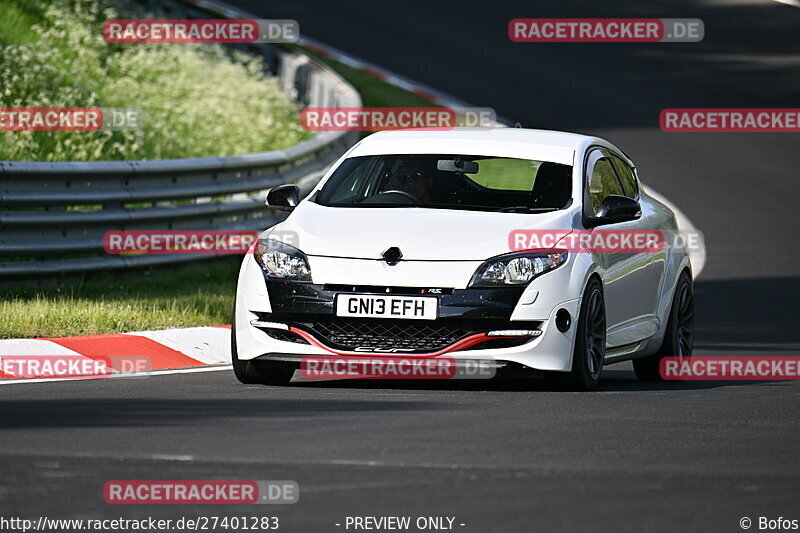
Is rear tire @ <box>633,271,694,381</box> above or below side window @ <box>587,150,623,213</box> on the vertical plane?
below

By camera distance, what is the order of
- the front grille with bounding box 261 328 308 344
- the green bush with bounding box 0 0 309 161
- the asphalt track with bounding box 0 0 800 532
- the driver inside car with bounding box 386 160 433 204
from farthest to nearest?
the green bush with bounding box 0 0 309 161, the driver inside car with bounding box 386 160 433 204, the front grille with bounding box 261 328 308 344, the asphalt track with bounding box 0 0 800 532

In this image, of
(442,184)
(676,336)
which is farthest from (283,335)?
(676,336)

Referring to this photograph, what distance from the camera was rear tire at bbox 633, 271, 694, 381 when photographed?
11.8 metres

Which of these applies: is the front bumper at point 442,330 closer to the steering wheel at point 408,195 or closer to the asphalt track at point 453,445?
the asphalt track at point 453,445

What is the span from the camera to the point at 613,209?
1039 centimetres

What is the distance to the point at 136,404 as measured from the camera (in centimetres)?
870

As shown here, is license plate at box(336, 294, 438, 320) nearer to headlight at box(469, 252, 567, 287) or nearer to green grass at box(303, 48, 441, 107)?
headlight at box(469, 252, 567, 287)

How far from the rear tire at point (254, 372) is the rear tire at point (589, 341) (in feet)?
5.36

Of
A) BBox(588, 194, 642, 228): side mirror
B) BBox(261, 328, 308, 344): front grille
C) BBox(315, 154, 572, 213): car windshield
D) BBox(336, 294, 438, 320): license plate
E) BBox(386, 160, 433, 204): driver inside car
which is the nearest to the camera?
BBox(336, 294, 438, 320): license plate

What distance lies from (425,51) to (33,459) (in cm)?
2645

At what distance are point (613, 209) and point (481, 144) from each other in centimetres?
111

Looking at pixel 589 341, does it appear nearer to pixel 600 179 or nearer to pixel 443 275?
pixel 443 275

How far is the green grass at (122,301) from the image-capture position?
11578mm

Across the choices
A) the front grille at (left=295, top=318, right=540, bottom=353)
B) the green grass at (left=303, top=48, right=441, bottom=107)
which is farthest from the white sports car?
the green grass at (left=303, top=48, right=441, bottom=107)
